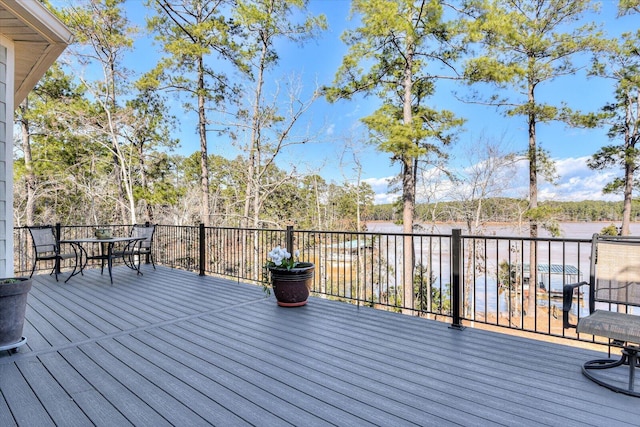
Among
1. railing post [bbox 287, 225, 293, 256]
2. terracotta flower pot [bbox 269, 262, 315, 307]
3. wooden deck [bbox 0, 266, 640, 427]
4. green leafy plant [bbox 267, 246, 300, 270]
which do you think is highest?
railing post [bbox 287, 225, 293, 256]

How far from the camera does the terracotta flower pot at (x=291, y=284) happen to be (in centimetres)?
393

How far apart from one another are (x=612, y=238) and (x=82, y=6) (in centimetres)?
1543

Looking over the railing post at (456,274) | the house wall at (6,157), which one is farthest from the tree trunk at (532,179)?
the house wall at (6,157)

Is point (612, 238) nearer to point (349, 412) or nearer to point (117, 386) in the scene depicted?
point (349, 412)

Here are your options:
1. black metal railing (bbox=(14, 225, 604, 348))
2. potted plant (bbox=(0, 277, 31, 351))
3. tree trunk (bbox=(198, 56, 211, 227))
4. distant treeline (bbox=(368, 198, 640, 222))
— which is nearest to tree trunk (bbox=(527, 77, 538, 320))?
distant treeline (bbox=(368, 198, 640, 222))

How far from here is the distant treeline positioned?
12109 millimetres

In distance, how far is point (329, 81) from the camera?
38.5ft

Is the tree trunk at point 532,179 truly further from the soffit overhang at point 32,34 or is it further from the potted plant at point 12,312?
the potted plant at point 12,312

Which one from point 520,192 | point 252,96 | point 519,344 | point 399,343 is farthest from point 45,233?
point 520,192

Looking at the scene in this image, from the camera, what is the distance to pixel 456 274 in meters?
3.16

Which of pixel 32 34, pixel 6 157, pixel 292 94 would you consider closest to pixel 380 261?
pixel 6 157

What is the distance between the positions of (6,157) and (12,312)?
1676 millimetres

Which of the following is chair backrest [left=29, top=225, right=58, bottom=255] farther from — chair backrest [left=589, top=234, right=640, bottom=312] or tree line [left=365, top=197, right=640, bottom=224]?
tree line [left=365, top=197, right=640, bottom=224]

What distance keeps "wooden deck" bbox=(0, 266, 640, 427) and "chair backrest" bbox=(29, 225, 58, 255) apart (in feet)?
7.26
